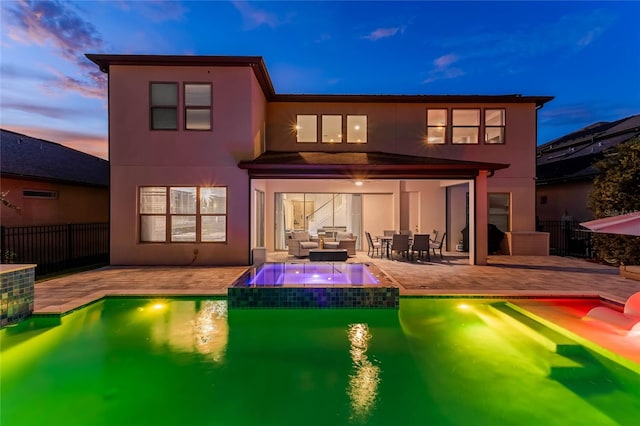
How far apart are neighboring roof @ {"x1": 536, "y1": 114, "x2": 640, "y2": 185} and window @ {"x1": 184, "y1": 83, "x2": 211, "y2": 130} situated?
52.5ft

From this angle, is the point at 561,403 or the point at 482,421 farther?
the point at 561,403

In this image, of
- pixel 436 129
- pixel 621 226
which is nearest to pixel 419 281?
pixel 621 226

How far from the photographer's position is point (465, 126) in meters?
14.2

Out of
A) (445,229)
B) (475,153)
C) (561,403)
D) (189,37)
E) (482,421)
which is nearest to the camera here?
(482,421)

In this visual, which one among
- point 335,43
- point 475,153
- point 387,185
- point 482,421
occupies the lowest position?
point 482,421

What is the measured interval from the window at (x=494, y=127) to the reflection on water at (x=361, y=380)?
1206 cm

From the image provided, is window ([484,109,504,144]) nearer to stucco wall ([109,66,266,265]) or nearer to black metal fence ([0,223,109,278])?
stucco wall ([109,66,266,265])

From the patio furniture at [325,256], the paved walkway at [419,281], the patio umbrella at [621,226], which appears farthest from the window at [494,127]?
the patio umbrella at [621,226]

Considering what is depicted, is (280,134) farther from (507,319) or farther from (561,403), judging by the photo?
(561,403)

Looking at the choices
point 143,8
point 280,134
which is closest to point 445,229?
point 280,134

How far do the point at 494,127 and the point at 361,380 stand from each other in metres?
13.5

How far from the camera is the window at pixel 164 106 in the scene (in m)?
11.2

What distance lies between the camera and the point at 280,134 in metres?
14.4

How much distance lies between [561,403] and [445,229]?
12.2 metres
